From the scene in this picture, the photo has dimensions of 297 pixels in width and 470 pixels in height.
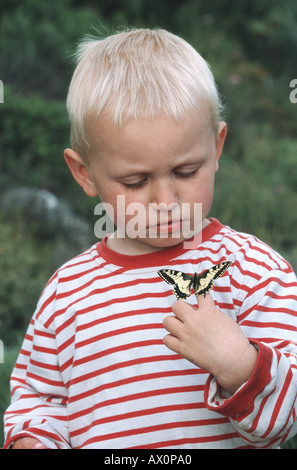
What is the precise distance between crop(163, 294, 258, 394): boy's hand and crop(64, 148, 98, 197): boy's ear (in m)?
0.60

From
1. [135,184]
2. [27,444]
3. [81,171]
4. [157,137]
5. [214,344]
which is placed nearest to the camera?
[214,344]

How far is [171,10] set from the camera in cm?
1003

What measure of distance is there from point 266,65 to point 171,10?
6.53 ft

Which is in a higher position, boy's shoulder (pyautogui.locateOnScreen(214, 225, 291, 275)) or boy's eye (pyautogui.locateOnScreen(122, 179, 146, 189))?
boy's eye (pyautogui.locateOnScreen(122, 179, 146, 189))

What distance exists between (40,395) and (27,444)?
0.19m

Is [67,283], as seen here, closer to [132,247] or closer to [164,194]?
[132,247]

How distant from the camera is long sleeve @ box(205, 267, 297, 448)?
1.54 metres

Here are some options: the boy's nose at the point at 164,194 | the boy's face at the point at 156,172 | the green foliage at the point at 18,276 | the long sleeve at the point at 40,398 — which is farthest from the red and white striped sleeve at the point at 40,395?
the green foliage at the point at 18,276

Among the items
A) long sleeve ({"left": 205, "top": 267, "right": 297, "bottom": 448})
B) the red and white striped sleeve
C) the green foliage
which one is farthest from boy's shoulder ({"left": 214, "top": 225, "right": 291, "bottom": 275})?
the green foliage

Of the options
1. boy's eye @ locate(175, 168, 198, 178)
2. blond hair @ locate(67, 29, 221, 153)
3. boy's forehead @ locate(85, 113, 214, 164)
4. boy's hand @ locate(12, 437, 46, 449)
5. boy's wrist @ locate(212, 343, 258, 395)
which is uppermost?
blond hair @ locate(67, 29, 221, 153)

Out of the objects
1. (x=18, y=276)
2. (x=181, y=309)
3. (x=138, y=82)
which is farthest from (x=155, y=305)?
(x=18, y=276)

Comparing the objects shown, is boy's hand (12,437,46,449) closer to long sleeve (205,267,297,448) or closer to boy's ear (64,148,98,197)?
long sleeve (205,267,297,448)

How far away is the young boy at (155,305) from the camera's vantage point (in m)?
1.58

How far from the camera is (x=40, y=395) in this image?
2059mm
